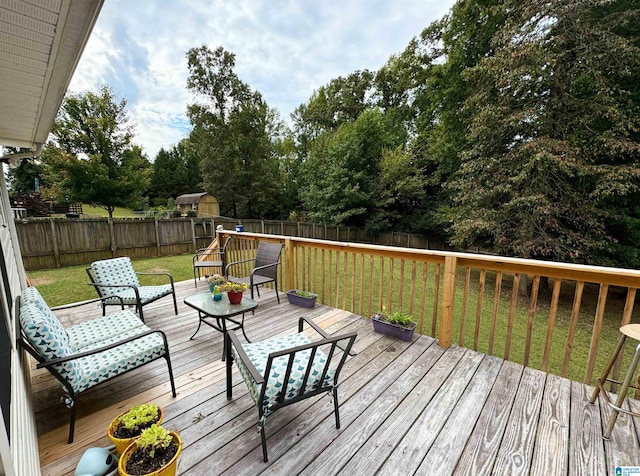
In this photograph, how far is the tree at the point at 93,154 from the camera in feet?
31.6

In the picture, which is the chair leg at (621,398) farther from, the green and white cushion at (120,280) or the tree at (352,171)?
the tree at (352,171)

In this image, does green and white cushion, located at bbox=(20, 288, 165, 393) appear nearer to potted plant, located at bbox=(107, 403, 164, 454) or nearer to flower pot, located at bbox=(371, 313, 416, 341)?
potted plant, located at bbox=(107, 403, 164, 454)

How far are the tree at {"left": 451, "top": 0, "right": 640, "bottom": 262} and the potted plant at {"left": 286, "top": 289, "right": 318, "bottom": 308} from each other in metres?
5.43

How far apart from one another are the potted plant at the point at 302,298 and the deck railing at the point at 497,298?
0.66 ft

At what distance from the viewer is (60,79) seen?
5.24ft

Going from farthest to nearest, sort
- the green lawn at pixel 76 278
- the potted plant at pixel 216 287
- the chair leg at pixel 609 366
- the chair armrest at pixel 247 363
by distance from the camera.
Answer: the green lawn at pixel 76 278, the potted plant at pixel 216 287, the chair leg at pixel 609 366, the chair armrest at pixel 247 363

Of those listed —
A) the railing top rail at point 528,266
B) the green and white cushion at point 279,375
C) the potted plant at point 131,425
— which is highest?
the railing top rail at point 528,266

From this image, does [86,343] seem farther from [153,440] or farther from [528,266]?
[528,266]

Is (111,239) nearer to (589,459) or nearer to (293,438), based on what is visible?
(293,438)

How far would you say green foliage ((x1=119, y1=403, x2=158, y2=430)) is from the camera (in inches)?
54.9

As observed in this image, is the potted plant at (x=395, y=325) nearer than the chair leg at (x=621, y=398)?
No

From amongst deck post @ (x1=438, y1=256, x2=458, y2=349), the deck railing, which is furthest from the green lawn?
deck post @ (x1=438, y1=256, x2=458, y2=349)

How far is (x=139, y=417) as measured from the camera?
4.65ft

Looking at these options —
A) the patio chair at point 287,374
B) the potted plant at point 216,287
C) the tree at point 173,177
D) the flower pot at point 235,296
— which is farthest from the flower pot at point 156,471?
the tree at point 173,177
